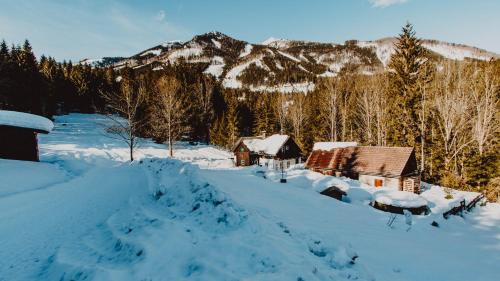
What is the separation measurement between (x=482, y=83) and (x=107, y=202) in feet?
140

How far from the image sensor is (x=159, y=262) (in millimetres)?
5344

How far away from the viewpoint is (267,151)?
5094cm

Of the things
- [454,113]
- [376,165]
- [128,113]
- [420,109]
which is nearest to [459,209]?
[376,165]

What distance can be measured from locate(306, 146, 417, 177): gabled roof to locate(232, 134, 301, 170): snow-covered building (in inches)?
399

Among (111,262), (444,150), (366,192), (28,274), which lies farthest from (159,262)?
(444,150)

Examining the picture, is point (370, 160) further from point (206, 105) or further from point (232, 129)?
point (206, 105)

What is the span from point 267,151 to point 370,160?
65.0 feet

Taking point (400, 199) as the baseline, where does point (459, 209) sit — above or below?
below

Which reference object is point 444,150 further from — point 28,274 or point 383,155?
point 28,274

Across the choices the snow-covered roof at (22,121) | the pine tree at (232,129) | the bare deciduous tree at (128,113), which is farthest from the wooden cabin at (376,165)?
the snow-covered roof at (22,121)

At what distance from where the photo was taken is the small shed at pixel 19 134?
20.7 m

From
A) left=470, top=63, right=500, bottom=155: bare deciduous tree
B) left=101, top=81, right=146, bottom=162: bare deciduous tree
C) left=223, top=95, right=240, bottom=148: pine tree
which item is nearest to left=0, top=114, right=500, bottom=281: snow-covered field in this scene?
left=101, top=81, right=146, bottom=162: bare deciduous tree

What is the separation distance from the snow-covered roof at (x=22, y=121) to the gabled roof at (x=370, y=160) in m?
29.6

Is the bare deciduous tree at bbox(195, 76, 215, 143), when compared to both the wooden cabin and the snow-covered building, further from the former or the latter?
the wooden cabin
